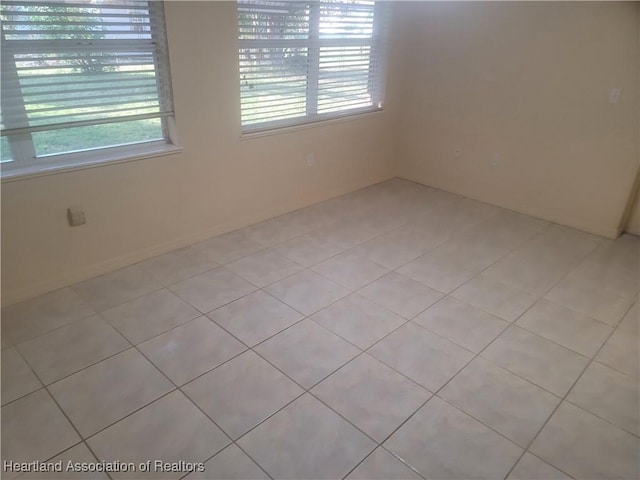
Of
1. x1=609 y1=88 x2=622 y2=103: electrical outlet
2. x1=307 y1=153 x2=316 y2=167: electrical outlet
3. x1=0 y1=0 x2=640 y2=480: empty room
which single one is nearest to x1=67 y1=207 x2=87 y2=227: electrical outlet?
x1=0 y1=0 x2=640 y2=480: empty room

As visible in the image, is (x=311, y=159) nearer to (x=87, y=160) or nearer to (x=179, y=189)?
(x=179, y=189)

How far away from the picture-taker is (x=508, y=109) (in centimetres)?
370

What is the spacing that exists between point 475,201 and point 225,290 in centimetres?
258

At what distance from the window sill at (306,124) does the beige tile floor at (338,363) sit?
2.47 ft

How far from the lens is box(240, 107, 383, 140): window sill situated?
3234 millimetres

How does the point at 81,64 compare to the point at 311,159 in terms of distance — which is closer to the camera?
the point at 81,64

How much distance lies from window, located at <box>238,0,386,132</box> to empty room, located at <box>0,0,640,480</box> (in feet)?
0.07

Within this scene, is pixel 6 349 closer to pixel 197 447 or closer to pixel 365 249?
pixel 197 447

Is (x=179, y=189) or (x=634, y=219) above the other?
(x=179, y=189)

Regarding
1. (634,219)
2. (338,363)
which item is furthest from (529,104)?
(338,363)

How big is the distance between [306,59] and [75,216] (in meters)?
2.00

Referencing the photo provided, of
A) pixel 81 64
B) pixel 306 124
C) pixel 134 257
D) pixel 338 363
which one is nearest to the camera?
pixel 338 363

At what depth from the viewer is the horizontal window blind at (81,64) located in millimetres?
2170

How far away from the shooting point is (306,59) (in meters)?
3.40
